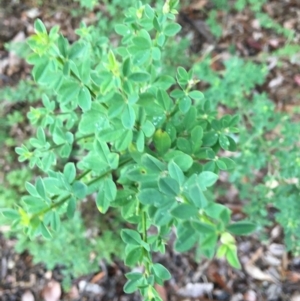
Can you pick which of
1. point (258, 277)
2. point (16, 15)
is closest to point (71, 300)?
point (258, 277)

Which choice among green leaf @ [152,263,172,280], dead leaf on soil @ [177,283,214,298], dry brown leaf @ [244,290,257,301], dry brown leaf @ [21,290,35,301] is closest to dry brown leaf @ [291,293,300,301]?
dry brown leaf @ [244,290,257,301]

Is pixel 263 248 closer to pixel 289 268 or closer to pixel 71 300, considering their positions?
pixel 289 268

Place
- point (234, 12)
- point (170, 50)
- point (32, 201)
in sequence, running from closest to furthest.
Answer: point (32, 201) → point (170, 50) → point (234, 12)

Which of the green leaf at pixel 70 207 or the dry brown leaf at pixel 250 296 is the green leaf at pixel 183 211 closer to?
A: the green leaf at pixel 70 207

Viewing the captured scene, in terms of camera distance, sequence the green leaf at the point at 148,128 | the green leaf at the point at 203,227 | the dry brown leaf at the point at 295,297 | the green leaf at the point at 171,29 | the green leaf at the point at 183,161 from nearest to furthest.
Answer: the green leaf at the point at 203,227 < the green leaf at the point at 183,161 < the green leaf at the point at 148,128 < the green leaf at the point at 171,29 < the dry brown leaf at the point at 295,297

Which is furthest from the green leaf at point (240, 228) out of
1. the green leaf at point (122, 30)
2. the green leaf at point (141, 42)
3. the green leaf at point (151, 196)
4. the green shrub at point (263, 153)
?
the green shrub at point (263, 153)

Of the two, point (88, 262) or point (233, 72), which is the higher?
point (233, 72)
